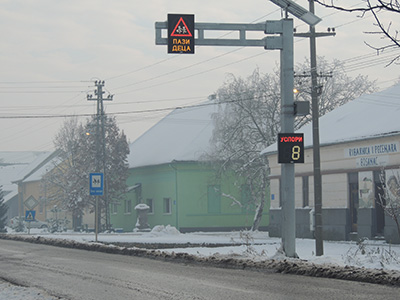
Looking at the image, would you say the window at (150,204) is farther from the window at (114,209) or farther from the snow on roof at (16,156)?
the snow on roof at (16,156)

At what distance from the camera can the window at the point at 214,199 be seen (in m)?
54.2

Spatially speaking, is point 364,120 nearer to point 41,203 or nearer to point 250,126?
point 250,126

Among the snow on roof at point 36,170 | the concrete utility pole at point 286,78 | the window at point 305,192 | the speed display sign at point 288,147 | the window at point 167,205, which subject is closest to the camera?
the speed display sign at point 288,147

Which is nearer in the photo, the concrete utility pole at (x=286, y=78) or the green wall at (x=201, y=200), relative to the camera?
the concrete utility pole at (x=286, y=78)

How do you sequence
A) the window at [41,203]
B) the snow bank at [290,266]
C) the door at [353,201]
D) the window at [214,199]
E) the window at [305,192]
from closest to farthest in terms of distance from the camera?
the snow bank at [290,266], the door at [353,201], the window at [305,192], the window at [214,199], the window at [41,203]

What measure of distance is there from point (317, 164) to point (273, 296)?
14815 mm

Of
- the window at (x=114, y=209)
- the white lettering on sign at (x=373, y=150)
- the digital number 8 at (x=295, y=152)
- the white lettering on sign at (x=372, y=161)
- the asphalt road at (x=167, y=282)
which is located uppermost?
the white lettering on sign at (x=373, y=150)

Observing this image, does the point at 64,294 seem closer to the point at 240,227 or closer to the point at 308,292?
the point at 308,292

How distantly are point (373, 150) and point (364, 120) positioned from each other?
10.3 feet

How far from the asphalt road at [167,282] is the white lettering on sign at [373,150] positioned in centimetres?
1503

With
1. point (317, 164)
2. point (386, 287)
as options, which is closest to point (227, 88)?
A: point (317, 164)

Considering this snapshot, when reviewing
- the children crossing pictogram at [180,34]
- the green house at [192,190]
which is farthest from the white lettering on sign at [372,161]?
the green house at [192,190]

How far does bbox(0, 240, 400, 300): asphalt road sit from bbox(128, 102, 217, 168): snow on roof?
35529mm

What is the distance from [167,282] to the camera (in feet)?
44.5
